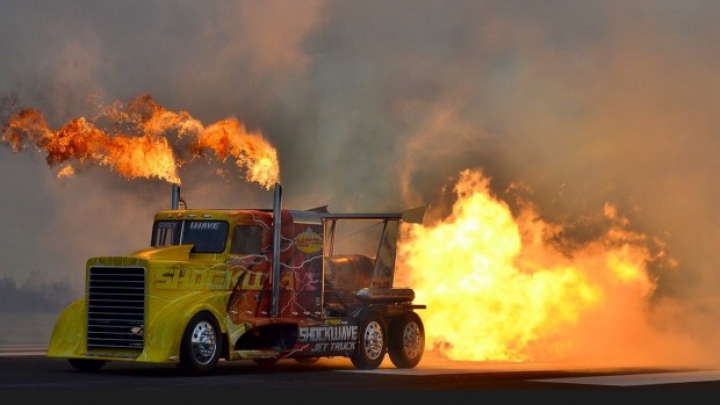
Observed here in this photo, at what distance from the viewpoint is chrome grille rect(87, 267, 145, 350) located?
1168 inches

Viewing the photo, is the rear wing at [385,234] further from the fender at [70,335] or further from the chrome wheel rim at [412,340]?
the fender at [70,335]

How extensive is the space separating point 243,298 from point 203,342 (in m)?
1.98

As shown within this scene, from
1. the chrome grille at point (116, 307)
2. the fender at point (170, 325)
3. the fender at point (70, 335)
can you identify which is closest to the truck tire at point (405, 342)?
the fender at point (170, 325)

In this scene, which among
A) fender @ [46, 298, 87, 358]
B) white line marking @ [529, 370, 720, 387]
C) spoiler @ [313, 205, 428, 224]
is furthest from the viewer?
spoiler @ [313, 205, 428, 224]

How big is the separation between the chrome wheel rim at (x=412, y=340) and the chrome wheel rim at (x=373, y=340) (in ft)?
Answer: 2.65

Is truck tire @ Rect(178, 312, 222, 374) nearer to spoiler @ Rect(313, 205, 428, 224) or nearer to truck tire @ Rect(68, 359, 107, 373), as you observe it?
truck tire @ Rect(68, 359, 107, 373)

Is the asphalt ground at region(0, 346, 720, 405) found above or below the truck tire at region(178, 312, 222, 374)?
below

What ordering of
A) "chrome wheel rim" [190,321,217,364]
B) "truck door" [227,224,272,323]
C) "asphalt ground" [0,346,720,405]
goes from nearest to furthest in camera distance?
"asphalt ground" [0,346,720,405] → "chrome wheel rim" [190,321,217,364] → "truck door" [227,224,272,323]

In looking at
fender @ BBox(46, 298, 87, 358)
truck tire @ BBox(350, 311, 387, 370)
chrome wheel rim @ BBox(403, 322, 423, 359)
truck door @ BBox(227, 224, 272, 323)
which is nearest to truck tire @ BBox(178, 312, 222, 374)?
truck door @ BBox(227, 224, 272, 323)

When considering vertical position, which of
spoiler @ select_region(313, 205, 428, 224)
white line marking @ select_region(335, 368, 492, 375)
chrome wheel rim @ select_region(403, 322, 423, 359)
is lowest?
white line marking @ select_region(335, 368, 492, 375)

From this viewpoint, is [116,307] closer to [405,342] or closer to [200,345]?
[200,345]

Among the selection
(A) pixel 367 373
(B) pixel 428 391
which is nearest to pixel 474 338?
(A) pixel 367 373

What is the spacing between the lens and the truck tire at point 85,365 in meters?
30.9

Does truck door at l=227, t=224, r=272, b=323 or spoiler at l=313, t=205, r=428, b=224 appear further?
spoiler at l=313, t=205, r=428, b=224
